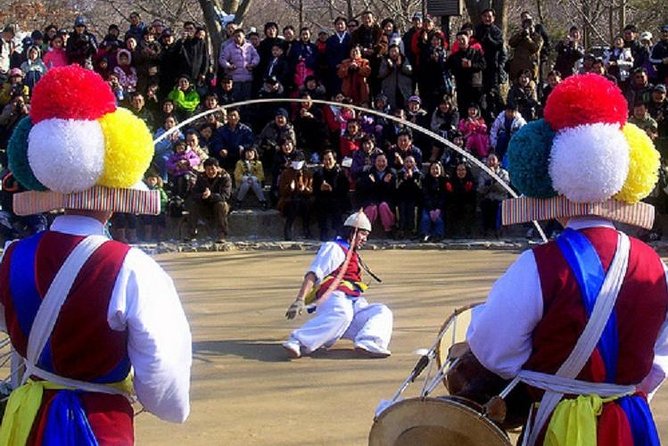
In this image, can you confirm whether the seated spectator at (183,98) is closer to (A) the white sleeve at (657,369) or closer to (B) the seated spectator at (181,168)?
(B) the seated spectator at (181,168)

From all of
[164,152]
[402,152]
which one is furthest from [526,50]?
[164,152]

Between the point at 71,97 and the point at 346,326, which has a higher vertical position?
the point at 71,97

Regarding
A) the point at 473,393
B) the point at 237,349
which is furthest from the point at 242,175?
the point at 473,393

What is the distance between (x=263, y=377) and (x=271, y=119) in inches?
435

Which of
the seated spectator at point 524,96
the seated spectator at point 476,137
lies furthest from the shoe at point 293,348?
the seated spectator at point 524,96

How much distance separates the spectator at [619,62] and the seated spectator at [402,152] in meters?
3.12

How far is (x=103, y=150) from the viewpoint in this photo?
→ 366 centimetres

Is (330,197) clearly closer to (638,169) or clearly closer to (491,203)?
(491,203)

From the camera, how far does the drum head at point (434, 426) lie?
3607 mm

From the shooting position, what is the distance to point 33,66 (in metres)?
18.3

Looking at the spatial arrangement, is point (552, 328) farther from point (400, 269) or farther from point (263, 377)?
point (400, 269)

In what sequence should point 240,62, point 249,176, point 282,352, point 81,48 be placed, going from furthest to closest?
point 81,48, point 240,62, point 249,176, point 282,352

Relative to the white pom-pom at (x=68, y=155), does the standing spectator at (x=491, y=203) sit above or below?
below

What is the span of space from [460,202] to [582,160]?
1235cm
